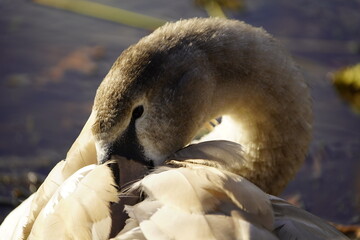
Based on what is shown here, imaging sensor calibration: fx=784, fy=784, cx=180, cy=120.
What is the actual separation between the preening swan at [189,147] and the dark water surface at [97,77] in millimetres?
1130

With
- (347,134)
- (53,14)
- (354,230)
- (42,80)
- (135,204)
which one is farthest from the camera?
(53,14)

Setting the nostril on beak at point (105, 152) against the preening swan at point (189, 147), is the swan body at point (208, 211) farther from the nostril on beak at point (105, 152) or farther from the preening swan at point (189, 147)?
the nostril on beak at point (105, 152)

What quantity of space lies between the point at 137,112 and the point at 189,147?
0.21 meters

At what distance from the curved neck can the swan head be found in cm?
14

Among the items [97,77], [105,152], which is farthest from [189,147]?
[97,77]

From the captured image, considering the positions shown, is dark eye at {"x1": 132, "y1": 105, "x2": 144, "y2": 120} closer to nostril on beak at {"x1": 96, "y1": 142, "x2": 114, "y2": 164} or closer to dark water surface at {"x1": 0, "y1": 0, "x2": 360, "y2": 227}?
nostril on beak at {"x1": 96, "y1": 142, "x2": 114, "y2": 164}

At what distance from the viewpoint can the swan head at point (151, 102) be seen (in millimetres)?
2576

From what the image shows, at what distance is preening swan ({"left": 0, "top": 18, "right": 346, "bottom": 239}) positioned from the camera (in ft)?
7.30

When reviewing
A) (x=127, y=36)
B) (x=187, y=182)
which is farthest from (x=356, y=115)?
(x=187, y=182)

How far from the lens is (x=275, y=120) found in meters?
2.99

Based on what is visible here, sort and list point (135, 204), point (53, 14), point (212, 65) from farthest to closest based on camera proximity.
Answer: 1. point (53, 14)
2. point (212, 65)
3. point (135, 204)

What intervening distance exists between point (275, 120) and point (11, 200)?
5.38ft

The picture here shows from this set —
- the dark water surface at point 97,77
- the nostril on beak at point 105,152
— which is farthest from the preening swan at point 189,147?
the dark water surface at point 97,77

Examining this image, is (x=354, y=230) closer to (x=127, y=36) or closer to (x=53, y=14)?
(x=127, y=36)
